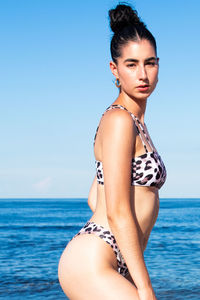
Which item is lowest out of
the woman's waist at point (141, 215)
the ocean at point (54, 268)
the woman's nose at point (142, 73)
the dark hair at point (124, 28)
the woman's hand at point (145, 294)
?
the ocean at point (54, 268)

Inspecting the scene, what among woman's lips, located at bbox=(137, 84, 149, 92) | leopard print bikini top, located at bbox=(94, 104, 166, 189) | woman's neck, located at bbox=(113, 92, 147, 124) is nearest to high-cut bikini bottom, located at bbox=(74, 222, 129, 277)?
leopard print bikini top, located at bbox=(94, 104, 166, 189)

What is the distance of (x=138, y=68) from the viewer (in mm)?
2480

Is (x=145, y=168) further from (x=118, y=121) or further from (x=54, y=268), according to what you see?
(x=54, y=268)

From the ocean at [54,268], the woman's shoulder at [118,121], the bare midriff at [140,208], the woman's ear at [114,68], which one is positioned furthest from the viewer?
the ocean at [54,268]

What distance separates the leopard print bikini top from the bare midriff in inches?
1.7

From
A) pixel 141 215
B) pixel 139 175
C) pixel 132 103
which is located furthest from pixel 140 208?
pixel 132 103

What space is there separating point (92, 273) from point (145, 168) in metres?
0.61

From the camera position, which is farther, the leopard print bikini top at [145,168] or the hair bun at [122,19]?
the hair bun at [122,19]

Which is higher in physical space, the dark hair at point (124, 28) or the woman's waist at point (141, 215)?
the dark hair at point (124, 28)

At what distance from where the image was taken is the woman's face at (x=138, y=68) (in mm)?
2480

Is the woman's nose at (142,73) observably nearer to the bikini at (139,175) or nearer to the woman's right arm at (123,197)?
the bikini at (139,175)

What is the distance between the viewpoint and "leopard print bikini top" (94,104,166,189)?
237 cm

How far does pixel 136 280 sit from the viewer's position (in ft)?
7.11

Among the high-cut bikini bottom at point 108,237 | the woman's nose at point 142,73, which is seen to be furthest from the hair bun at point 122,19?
the high-cut bikini bottom at point 108,237
